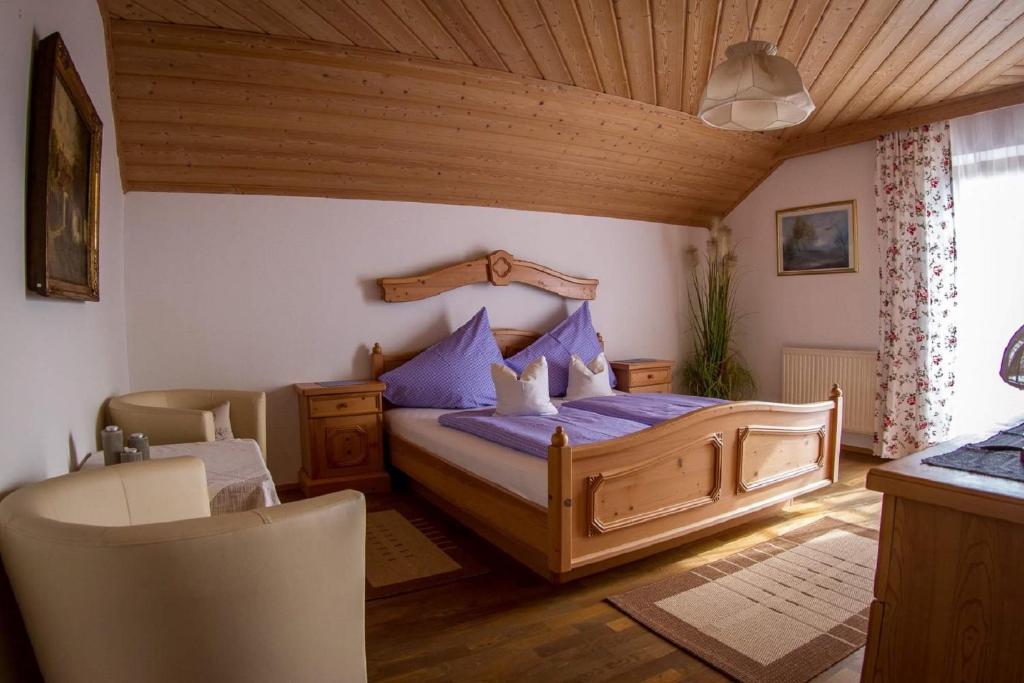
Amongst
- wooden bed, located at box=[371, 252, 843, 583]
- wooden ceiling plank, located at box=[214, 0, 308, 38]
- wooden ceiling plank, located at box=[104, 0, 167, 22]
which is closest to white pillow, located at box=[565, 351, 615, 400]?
wooden bed, located at box=[371, 252, 843, 583]

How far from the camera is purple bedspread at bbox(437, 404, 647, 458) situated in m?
2.78

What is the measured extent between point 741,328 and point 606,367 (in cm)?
204

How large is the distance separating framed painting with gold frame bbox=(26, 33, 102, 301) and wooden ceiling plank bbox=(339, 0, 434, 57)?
1.21m

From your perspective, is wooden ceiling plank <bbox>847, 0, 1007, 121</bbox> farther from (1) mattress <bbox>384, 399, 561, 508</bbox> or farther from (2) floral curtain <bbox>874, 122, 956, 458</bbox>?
(1) mattress <bbox>384, 399, 561, 508</bbox>

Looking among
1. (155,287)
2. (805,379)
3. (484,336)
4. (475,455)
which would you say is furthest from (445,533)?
(805,379)

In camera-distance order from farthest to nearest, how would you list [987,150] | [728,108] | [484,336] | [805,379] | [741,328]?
[741,328]
[805,379]
[484,336]
[987,150]
[728,108]

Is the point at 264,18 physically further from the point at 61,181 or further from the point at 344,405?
the point at 344,405

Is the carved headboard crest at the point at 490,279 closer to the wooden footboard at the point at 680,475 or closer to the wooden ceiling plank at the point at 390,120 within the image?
the wooden ceiling plank at the point at 390,120

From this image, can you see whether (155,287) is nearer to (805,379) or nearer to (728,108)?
(728,108)

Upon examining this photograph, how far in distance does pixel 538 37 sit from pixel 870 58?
197 cm

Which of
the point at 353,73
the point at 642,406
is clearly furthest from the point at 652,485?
the point at 353,73

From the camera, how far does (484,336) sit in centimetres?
446

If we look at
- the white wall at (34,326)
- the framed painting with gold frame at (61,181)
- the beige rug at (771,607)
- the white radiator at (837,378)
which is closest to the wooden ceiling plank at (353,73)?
Result: the white wall at (34,326)

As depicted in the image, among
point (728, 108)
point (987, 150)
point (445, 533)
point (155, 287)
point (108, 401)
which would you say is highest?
point (987, 150)
